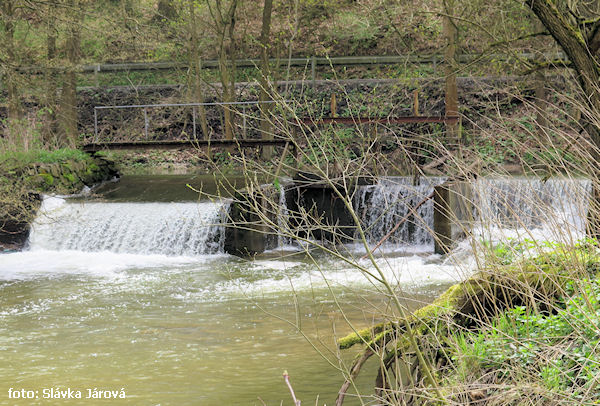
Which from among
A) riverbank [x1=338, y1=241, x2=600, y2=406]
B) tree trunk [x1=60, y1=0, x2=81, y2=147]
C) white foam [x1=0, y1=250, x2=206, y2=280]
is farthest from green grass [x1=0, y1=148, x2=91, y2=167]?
riverbank [x1=338, y1=241, x2=600, y2=406]

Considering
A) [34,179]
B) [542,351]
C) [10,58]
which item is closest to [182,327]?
[542,351]

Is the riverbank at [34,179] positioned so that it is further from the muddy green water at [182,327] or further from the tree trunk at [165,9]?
the tree trunk at [165,9]

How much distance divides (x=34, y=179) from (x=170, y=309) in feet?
24.0

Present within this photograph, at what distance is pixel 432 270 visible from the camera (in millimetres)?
10266

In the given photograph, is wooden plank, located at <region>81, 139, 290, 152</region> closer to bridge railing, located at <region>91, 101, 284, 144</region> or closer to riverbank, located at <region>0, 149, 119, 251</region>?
riverbank, located at <region>0, 149, 119, 251</region>

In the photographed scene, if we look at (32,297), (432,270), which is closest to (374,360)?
(432,270)

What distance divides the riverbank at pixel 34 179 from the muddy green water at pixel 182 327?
1245mm

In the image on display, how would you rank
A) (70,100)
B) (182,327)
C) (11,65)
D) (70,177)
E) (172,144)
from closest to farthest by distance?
(182,327) < (11,65) < (172,144) < (70,177) < (70,100)

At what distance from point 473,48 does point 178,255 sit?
13.4m

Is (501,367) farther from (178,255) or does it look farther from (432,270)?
(178,255)

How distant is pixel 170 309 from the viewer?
8.41m

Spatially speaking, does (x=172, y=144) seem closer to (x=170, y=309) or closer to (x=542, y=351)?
(x=170, y=309)

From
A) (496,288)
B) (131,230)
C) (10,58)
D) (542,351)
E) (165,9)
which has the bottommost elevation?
(131,230)

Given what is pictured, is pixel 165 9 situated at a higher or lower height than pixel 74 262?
higher
